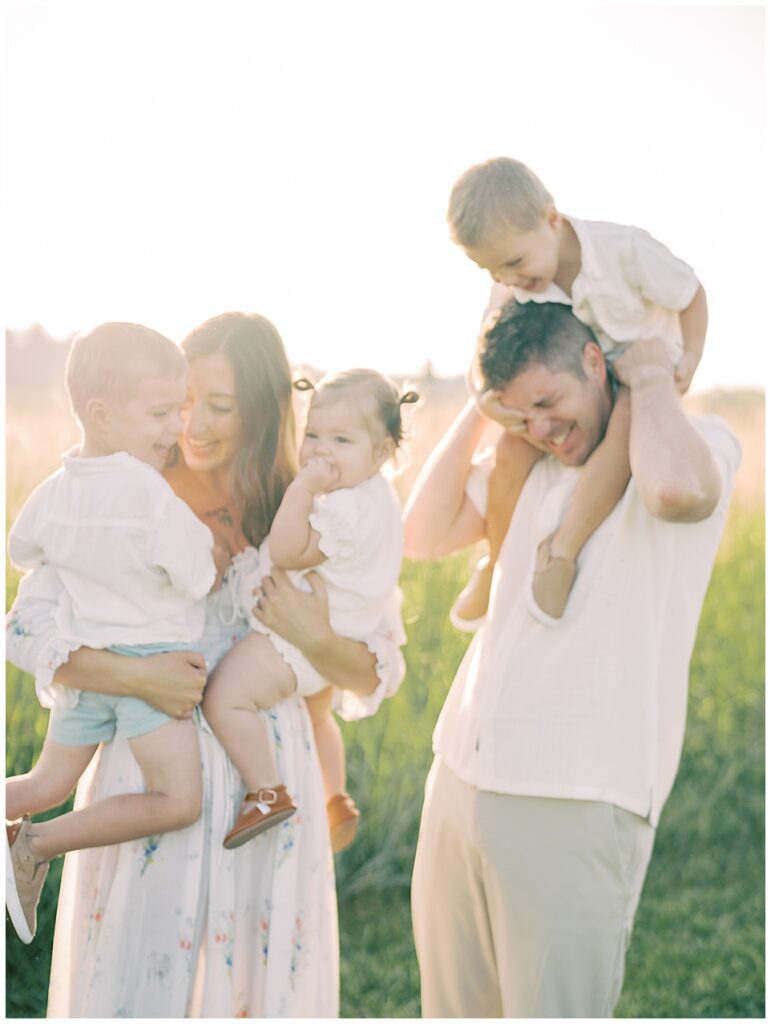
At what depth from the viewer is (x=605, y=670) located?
8.42 feet

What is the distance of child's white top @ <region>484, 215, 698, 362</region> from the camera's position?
8.91 ft

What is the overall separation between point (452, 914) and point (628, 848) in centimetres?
44

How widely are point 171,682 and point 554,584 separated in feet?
2.69

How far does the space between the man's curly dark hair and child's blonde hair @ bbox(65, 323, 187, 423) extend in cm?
69

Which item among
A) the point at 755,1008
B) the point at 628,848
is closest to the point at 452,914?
the point at 628,848

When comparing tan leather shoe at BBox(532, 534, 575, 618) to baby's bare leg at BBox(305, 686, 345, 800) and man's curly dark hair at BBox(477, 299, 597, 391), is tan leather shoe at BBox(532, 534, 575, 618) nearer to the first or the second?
man's curly dark hair at BBox(477, 299, 597, 391)

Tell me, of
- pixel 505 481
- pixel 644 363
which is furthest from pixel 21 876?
pixel 644 363

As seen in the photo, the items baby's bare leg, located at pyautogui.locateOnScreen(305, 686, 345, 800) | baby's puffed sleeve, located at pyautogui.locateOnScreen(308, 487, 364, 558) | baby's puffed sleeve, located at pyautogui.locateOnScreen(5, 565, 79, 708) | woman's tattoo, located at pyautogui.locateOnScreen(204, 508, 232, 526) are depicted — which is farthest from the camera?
baby's bare leg, located at pyautogui.locateOnScreen(305, 686, 345, 800)

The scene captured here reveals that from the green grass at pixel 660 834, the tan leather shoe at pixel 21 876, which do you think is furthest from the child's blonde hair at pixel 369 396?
the green grass at pixel 660 834

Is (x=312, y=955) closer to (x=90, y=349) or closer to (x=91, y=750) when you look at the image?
(x=91, y=750)

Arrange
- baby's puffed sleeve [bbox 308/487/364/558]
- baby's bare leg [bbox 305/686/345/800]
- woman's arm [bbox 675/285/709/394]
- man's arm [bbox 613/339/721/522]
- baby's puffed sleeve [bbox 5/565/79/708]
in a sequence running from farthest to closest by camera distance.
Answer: baby's bare leg [bbox 305/686/345/800], woman's arm [bbox 675/285/709/394], baby's puffed sleeve [bbox 308/487/364/558], baby's puffed sleeve [bbox 5/565/79/708], man's arm [bbox 613/339/721/522]

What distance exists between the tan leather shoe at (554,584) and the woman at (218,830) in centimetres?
43

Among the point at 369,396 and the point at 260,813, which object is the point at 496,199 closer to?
the point at 369,396

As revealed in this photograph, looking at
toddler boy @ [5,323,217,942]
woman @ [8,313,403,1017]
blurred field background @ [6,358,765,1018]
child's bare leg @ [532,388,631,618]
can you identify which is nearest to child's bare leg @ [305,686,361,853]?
woman @ [8,313,403,1017]
